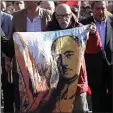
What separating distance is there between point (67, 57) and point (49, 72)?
264 millimetres

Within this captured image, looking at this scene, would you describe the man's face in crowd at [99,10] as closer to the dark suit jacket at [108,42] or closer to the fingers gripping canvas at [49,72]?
the dark suit jacket at [108,42]

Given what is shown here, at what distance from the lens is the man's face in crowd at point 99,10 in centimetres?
600

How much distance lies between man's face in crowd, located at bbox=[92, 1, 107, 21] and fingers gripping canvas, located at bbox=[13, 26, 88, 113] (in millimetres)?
837

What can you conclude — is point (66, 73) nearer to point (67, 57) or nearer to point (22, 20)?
point (67, 57)

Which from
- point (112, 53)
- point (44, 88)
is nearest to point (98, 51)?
point (112, 53)

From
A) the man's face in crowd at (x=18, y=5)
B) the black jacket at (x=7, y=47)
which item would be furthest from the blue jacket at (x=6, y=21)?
the man's face in crowd at (x=18, y=5)

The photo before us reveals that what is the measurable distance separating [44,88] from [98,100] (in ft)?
3.80

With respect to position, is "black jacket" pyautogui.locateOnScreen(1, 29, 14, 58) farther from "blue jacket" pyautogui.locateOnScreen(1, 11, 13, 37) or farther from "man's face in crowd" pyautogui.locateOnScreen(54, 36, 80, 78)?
"man's face in crowd" pyautogui.locateOnScreen(54, 36, 80, 78)

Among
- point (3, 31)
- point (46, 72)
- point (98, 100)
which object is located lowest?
point (98, 100)

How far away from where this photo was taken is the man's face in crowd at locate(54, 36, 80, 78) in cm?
522

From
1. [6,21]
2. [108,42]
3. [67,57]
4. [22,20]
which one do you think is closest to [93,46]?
[108,42]

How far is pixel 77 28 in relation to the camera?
5367 mm

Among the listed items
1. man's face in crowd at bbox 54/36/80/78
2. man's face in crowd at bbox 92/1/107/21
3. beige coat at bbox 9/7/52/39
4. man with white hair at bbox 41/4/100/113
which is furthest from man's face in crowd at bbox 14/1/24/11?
man's face in crowd at bbox 54/36/80/78

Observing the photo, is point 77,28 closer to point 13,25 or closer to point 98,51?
point 98,51
